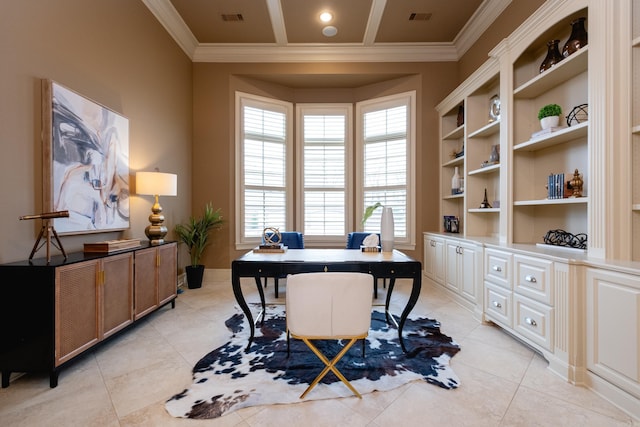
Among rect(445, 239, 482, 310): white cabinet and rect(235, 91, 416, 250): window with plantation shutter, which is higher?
rect(235, 91, 416, 250): window with plantation shutter

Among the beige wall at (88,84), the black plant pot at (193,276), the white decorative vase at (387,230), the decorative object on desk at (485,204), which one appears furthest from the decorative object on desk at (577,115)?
the black plant pot at (193,276)

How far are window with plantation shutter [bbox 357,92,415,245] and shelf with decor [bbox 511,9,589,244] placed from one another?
1.98 metres

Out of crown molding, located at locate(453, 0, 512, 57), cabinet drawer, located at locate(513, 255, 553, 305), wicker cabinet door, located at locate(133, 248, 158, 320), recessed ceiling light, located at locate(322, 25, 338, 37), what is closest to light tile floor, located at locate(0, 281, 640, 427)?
wicker cabinet door, located at locate(133, 248, 158, 320)

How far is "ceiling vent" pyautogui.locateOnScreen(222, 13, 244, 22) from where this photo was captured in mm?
4164

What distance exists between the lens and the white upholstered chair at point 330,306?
1822mm

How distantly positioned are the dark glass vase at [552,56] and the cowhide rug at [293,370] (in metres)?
2.74

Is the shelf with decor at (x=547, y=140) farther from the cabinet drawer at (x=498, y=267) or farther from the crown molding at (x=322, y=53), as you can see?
the crown molding at (x=322, y=53)

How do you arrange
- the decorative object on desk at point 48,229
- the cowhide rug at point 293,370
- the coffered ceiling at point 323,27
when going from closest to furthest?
the cowhide rug at point 293,370 → the decorative object on desk at point 48,229 → the coffered ceiling at point 323,27

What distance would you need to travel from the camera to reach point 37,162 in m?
2.25

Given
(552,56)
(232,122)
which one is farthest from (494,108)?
(232,122)

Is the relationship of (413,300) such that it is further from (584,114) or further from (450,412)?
(584,114)

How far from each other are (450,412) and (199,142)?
501 cm

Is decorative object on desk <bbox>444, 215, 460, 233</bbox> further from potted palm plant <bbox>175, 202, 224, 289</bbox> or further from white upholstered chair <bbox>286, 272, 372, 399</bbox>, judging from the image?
potted palm plant <bbox>175, 202, 224, 289</bbox>

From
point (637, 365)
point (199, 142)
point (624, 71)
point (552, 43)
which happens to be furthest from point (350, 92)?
point (637, 365)
